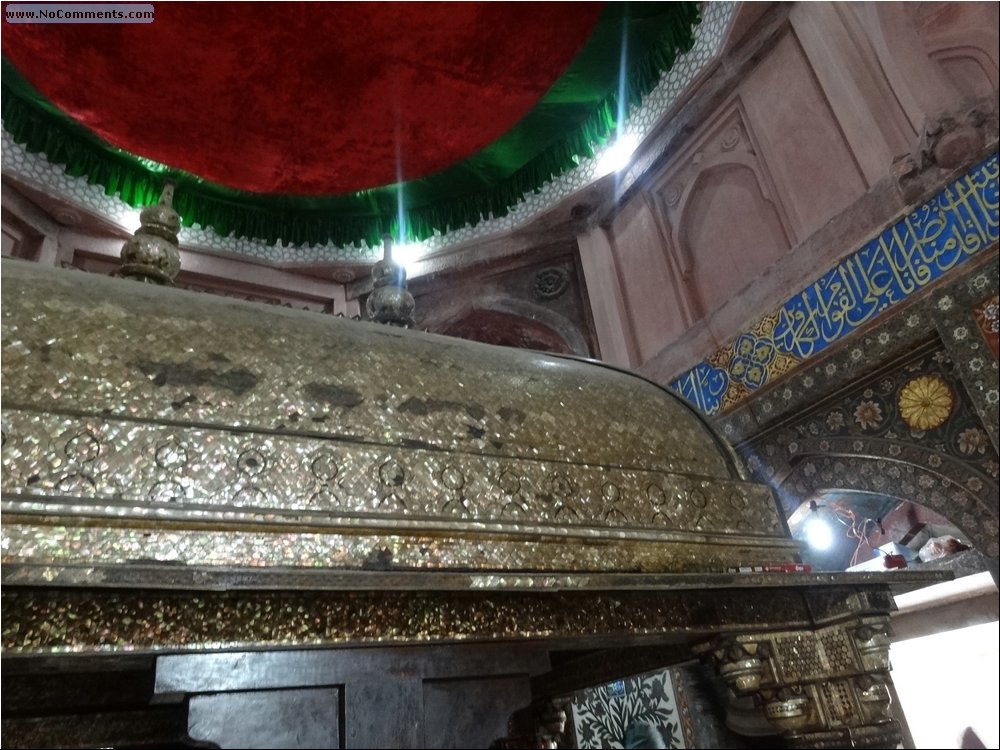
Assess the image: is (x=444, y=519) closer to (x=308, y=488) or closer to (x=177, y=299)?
(x=308, y=488)

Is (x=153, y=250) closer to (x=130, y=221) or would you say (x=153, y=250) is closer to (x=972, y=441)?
(x=972, y=441)

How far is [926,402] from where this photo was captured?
1.83m

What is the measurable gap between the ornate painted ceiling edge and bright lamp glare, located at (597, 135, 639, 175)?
0.10ft

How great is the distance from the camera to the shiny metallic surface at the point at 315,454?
74 centimetres

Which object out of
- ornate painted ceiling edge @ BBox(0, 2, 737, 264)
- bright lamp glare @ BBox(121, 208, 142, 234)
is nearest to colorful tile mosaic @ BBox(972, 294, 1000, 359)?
ornate painted ceiling edge @ BBox(0, 2, 737, 264)

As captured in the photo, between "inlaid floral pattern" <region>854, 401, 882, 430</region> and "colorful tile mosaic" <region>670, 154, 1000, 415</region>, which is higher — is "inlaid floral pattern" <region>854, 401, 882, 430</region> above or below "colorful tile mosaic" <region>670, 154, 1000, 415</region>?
below

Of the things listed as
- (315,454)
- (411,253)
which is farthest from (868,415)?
(411,253)

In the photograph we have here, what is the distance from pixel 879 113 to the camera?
2.06 meters

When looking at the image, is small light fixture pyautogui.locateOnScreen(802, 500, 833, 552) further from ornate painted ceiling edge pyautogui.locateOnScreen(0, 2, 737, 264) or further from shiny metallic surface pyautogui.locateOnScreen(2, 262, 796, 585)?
A: shiny metallic surface pyautogui.locateOnScreen(2, 262, 796, 585)

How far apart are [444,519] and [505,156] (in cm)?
286

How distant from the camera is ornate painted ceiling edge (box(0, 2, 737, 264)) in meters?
2.83

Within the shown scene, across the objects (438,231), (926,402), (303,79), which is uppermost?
(303,79)

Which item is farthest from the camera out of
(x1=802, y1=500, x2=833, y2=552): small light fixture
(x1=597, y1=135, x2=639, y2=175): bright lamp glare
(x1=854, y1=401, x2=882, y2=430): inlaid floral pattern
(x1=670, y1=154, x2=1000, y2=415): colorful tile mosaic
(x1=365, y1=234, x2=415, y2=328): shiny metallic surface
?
(x1=802, y1=500, x2=833, y2=552): small light fixture

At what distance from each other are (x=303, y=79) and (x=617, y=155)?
4.93 feet
